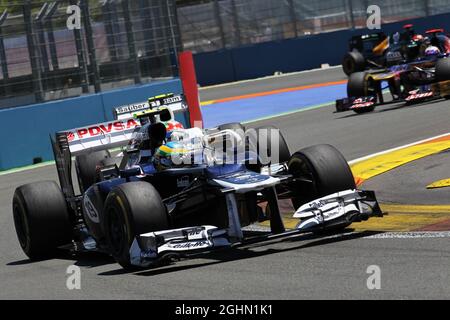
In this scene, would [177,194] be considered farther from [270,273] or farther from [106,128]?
[106,128]

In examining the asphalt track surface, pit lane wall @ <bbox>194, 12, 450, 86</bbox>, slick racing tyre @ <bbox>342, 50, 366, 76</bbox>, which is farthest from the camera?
pit lane wall @ <bbox>194, 12, 450, 86</bbox>

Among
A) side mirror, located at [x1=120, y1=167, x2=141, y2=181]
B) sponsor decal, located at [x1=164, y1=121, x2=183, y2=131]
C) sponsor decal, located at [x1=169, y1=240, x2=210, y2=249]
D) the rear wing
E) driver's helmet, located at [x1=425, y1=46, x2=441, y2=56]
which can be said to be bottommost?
sponsor decal, located at [x1=169, y1=240, x2=210, y2=249]

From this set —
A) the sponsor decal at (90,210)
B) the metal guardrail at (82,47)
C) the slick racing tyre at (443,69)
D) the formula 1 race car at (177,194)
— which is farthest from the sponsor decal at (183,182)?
the slick racing tyre at (443,69)

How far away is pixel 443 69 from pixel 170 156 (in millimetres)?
11670

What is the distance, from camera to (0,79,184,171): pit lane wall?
67.6 ft

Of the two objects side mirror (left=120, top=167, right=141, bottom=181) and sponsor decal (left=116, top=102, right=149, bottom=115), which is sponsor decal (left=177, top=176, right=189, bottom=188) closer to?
side mirror (left=120, top=167, right=141, bottom=181)

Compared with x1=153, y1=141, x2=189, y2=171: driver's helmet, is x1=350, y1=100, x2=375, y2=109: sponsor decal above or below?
below

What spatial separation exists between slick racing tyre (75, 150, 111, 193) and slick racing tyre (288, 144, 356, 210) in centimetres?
326

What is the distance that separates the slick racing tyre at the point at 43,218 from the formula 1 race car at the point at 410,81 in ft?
38.9

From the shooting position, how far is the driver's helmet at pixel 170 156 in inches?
388

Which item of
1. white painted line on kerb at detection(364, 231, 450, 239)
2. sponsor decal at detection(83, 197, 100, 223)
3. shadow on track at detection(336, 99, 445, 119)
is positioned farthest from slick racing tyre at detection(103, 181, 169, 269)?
shadow on track at detection(336, 99, 445, 119)

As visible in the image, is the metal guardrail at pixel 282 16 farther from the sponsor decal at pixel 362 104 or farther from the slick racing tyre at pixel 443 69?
the slick racing tyre at pixel 443 69

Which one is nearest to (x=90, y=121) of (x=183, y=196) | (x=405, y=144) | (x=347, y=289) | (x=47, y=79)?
(x=47, y=79)
